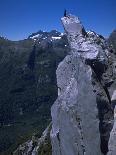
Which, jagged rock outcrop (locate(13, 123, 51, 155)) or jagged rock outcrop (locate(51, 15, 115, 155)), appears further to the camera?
jagged rock outcrop (locate(13, 123, 51, 155))

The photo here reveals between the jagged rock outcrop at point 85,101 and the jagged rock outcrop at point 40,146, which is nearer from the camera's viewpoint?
the jagged rock outcrop at point 85,101

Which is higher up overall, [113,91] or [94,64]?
[94,64]

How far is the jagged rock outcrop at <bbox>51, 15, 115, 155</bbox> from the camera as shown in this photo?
2175 cm

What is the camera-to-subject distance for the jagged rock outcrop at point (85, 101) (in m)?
21.8

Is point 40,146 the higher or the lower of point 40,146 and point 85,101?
the lower

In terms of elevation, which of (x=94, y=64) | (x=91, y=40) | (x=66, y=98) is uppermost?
(x=91, y=40)

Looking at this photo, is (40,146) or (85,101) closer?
(85,101)

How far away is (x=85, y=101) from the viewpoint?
2277 cm

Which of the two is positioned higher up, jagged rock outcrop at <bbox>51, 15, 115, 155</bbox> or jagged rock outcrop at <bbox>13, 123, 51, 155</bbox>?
jagged rock outcrop at <bbox>51, 15, 115, 155</bbox>

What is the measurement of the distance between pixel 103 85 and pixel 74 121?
331cm

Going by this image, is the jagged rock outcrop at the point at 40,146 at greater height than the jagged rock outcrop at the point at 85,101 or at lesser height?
lesser

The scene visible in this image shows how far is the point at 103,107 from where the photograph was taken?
22094 mm

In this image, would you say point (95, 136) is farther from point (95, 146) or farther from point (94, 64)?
point (94, 64)

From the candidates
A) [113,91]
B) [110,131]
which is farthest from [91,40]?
[110,131]
